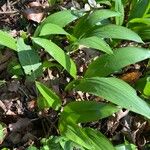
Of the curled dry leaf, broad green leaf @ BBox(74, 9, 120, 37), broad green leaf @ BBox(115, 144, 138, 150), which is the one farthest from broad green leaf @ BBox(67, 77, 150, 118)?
the curled dry leaf

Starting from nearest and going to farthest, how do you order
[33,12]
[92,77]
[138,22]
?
[92,77], [138,22], [33,12]

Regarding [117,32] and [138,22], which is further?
[138,22]

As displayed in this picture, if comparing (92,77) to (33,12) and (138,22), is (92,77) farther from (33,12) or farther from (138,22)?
(33,12)

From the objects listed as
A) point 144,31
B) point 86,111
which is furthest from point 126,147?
point 144,31

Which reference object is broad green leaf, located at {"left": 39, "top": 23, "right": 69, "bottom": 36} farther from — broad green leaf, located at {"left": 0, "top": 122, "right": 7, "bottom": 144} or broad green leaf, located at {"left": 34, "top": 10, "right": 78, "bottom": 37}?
Result: broad green leaf, located at {"left": 0, "top": 122, "right": 7, "bottom": 144}

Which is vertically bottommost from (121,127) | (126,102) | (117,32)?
(121,127)

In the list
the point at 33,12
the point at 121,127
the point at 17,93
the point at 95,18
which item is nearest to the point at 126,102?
the point at 121,127

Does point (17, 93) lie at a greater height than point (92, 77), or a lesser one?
lesser
